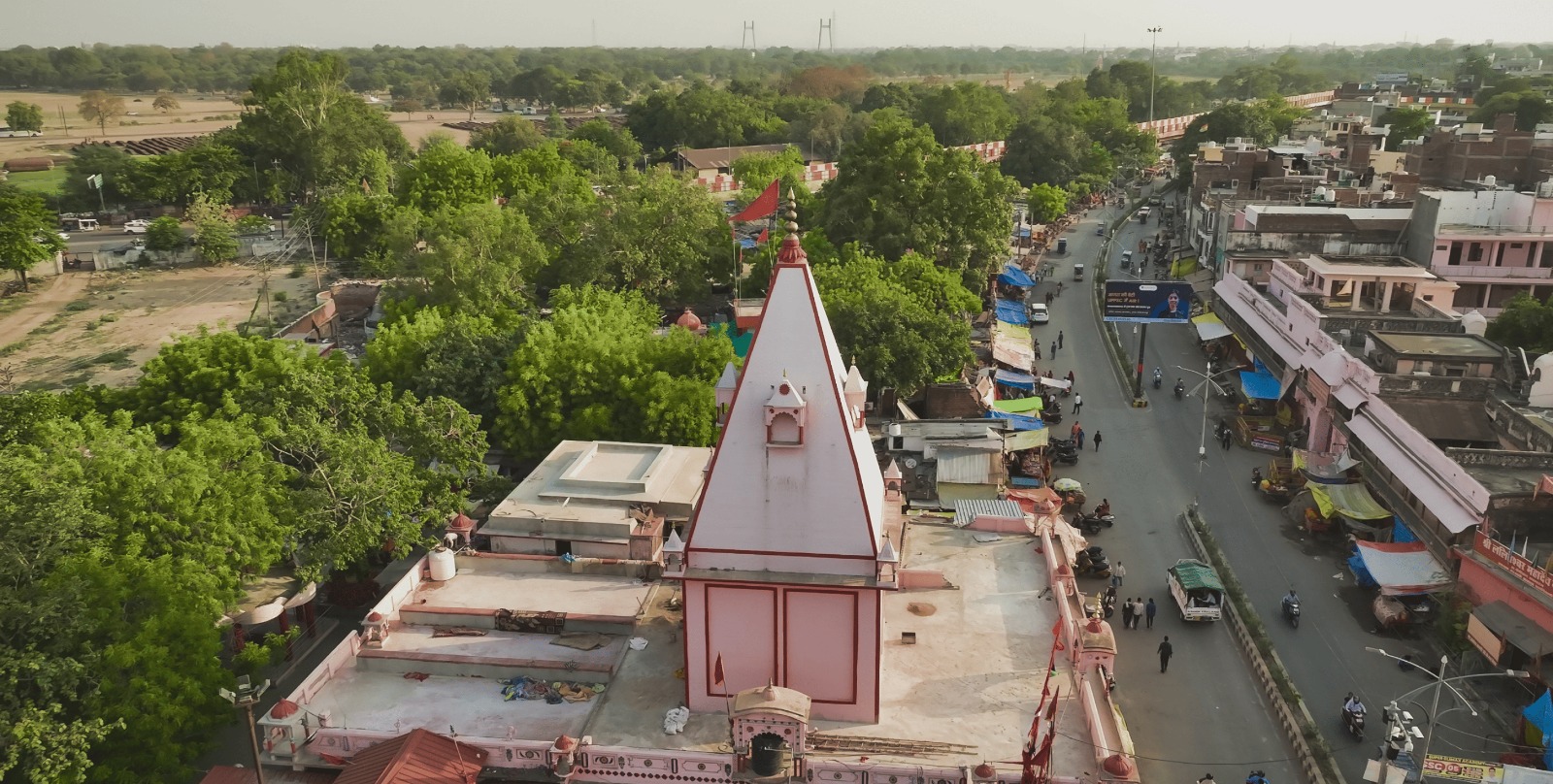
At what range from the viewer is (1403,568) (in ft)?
102

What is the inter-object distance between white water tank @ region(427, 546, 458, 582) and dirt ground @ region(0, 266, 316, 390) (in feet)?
93.5

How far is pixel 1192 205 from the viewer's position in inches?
3051

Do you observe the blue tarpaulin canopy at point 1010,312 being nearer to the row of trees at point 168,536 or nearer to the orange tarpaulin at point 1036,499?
the orange tarpaulin at point 1036,499

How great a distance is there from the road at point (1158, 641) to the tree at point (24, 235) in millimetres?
65751

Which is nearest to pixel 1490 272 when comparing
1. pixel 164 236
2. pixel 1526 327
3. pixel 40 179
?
pixel 1526 327

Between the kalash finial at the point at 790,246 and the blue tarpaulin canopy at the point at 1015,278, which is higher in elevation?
the kalash finial at the point at 790,246

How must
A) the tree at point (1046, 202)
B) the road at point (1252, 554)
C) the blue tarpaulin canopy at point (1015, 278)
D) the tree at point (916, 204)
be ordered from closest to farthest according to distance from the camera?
1. the road at point (1252, 554)
2. the tree at point (916, 204)
3. the blue tarpaulin canopy at point (1015, 278)
4. the tree at point (1046, 202)

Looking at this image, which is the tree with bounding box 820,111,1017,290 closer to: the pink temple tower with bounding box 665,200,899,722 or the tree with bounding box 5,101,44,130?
the pink temple tower with bounding box 665,200,899,722

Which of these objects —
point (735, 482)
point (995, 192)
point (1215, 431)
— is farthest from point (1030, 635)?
point (995, 192)

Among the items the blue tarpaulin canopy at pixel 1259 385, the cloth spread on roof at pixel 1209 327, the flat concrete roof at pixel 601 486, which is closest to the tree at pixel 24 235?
the flat concrete roof at pixel 601 486

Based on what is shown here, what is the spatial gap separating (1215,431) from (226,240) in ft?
230

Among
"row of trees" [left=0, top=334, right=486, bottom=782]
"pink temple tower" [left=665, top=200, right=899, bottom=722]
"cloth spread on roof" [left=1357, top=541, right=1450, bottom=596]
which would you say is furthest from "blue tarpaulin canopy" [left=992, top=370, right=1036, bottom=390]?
"pink temple tower" [left=665, top=200, right=899, bottom=722]

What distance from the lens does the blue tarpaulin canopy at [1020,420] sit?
42.6 m

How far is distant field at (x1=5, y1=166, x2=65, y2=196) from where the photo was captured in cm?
11462
